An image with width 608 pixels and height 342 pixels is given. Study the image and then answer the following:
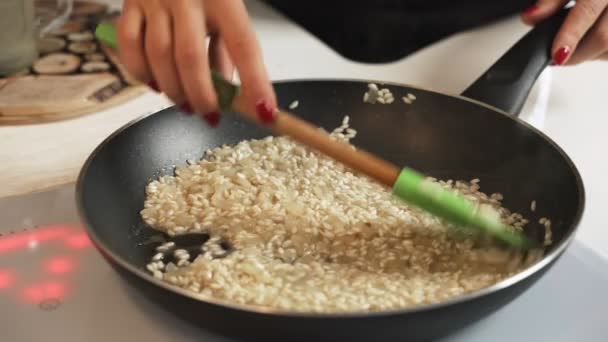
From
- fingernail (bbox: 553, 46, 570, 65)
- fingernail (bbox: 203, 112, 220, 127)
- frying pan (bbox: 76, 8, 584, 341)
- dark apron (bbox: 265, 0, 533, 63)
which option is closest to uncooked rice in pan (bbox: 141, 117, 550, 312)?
frying pan (bbox: 76, 8, 584, 341)

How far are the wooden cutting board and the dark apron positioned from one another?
0.47m

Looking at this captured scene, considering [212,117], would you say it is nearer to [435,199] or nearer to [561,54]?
[435,199]

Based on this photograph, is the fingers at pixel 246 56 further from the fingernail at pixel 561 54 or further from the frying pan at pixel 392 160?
the fingernail at pixel 561 54

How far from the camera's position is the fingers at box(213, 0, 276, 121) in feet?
2.49

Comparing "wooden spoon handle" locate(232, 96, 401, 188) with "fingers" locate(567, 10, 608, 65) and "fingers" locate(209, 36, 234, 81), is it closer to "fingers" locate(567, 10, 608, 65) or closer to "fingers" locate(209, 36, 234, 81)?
"fingers" locate(209, 36, 234, 81)

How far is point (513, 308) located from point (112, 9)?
122 centimetres

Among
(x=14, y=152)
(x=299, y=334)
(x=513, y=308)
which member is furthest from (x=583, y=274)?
(x=14, y=152)

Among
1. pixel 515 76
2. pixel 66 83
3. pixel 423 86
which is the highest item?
pixel 515 76

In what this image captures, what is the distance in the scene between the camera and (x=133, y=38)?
2.55ft

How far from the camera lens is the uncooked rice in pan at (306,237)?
0.75 metres

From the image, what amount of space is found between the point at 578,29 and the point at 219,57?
0.62m

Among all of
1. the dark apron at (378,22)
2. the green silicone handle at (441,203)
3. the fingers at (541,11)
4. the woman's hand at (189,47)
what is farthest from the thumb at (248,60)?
the dark apron at (378,22)

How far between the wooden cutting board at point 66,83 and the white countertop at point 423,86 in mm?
22

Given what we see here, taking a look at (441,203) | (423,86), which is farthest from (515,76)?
(441,203)
